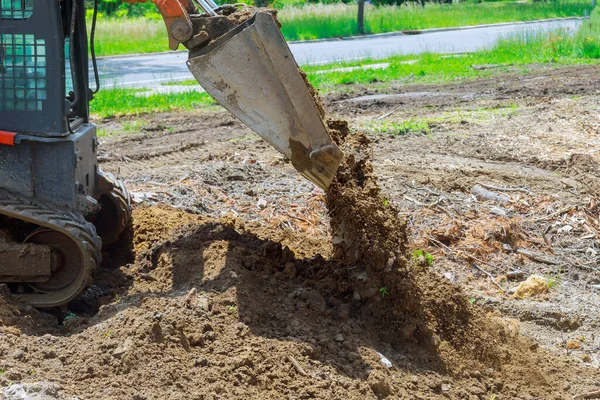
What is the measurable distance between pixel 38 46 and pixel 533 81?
12.3m

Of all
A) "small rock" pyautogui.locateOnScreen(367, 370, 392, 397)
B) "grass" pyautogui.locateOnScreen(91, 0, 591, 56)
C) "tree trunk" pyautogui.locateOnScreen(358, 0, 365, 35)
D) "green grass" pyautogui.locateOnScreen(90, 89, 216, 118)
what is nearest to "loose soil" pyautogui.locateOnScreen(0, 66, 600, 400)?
"small rock" pyautogui.locateOnScreen(367, 370, 392, 397)

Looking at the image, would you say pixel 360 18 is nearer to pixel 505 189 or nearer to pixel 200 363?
pixel 505 189

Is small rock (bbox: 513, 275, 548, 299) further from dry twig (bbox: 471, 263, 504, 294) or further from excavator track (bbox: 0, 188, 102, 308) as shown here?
excavator track (bbox: 0, 188, 102, 308)

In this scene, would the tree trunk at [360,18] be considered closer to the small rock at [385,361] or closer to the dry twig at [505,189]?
the dry twig at [505,189]

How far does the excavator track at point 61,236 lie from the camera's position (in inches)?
217

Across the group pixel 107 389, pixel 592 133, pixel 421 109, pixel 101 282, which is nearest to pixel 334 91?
pixel 421 109

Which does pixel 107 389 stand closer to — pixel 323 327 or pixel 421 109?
pixel 323 327

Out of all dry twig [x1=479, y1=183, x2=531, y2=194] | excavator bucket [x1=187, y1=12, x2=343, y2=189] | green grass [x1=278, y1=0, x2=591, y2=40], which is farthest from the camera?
green grass [x1=278, y1=0, x2=591, y2=40]

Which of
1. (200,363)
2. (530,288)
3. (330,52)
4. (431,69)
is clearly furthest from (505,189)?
(330,52)

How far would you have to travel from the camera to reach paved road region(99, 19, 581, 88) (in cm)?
1961

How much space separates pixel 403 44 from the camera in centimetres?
2784

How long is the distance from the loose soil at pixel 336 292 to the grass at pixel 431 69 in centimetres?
351

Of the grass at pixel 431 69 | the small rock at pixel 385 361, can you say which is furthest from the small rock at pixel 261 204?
the grass at pixel 431 69

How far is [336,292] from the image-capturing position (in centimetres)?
574
